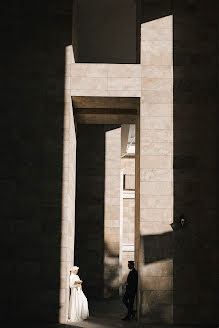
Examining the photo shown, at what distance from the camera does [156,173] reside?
1387 cm

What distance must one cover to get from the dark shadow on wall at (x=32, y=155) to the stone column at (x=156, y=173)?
8.05 ft

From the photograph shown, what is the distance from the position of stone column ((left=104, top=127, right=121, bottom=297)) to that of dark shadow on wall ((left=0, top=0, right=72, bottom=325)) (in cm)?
730

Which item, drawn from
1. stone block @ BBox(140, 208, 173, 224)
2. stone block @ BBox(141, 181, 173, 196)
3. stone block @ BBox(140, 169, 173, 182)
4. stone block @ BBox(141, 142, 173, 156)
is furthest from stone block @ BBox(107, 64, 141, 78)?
stone block @ BBox(140, 208, 173, 224)

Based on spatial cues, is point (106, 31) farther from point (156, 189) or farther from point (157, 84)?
point (156, 189)

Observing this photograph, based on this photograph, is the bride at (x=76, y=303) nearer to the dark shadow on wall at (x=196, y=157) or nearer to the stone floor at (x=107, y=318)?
the stone floor at (x=107, y=318)

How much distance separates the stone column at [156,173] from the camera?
523 inches

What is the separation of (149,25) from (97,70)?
2.17 m

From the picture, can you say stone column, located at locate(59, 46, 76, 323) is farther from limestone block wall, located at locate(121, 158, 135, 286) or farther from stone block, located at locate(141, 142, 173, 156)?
limestone block wall, located at locate(121, 158, 135, 286)

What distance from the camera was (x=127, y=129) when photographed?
2334cm

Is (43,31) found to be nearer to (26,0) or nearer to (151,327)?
(26,0)

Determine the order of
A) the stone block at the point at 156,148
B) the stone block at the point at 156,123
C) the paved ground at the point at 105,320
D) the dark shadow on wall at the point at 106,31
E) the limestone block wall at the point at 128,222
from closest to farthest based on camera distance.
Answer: the paved ground at the point at 105,320 → the stone block at the point at 156,148 → the stone block at the point at 156,123 → the dark shadow on wall at the point at 106,31 → the limestone block wall at the point at 128,222

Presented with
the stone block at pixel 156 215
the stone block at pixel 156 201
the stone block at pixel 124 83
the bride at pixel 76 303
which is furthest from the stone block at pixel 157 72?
the bride at pixel 76 303

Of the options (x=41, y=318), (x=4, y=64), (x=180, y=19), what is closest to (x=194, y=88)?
(x=180, y=19)

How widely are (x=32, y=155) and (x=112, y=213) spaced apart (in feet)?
25.3
